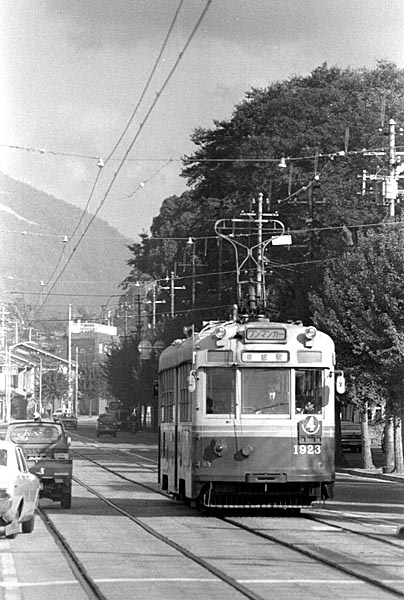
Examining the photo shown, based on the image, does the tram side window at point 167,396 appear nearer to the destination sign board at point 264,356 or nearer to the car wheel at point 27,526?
the destination sign board at point 264,356

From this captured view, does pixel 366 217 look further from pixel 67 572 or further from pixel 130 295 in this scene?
pixel 130 295

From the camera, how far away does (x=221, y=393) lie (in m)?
23.0

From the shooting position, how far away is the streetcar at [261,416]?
22.7m

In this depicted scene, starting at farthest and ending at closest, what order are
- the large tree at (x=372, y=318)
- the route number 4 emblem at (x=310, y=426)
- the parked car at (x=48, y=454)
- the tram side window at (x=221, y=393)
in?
the large tree at (x=372, y=318) → the parked car at (x=48, y=454) → the tram side window at (x=221, y=393) → the route number 4 emblem at (x=310, y=426)

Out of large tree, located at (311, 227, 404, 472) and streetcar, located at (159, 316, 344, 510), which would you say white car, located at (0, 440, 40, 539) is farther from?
large tree, located at (311, 227, 404, 472)

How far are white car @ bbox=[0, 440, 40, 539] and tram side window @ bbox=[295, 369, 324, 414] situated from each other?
5.10 m

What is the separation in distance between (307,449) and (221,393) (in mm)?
1727

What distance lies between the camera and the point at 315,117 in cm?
6494

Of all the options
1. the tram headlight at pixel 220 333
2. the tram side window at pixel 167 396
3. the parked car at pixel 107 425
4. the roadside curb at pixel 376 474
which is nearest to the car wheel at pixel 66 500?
the tram side window at pixel 167 396

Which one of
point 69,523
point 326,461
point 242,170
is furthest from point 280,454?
point 242,170

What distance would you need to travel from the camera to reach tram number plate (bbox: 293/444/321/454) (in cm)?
2280

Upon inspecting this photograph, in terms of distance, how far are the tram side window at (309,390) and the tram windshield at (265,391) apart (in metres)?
0.19

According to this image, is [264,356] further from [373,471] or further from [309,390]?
[373,471]

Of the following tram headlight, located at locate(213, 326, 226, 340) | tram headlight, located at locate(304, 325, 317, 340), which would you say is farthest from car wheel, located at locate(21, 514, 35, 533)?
tram headlight, located at locate(304, 325, 317, 340)
